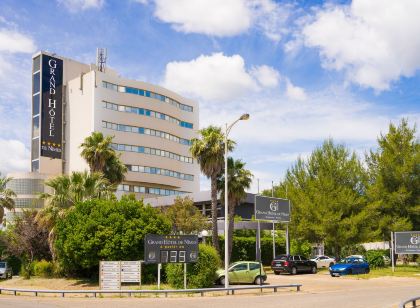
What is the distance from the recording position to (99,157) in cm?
5050

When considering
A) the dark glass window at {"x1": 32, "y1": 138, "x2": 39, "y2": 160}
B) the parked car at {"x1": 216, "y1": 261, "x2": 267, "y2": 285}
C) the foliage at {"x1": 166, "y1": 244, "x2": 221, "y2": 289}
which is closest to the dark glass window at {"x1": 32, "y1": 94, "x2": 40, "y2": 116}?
the dark glass window at {"x1": 32, "y1": 138, "x2": 39, "y2": 160}

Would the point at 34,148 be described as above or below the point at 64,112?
below

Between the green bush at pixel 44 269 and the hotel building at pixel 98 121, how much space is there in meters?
43.3

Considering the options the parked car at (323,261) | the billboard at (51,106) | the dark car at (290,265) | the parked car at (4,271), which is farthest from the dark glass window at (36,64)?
the dark car at (290,265)

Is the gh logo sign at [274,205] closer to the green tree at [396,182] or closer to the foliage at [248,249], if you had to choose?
the foliage at [248,249]

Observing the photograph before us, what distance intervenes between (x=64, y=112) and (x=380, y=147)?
5129 cm

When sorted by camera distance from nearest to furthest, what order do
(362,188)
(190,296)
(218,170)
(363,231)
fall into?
(190,296), (218,170), (363,231), (362,188)

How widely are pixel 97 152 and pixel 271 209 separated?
17.7 meters

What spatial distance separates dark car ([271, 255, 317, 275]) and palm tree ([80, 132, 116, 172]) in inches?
727

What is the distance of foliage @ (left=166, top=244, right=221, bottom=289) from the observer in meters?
28.8

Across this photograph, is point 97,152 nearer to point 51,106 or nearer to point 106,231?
point 106,231

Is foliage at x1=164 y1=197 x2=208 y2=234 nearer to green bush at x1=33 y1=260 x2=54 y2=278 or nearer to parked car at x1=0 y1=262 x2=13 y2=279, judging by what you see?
green bush at x1=33 y1=260 x2=54 y2=278

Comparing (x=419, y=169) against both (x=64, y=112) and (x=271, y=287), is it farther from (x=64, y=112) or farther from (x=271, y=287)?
(x=64, y=112)

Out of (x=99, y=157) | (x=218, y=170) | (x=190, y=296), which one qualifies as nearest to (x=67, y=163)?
(x=99, y=157)
